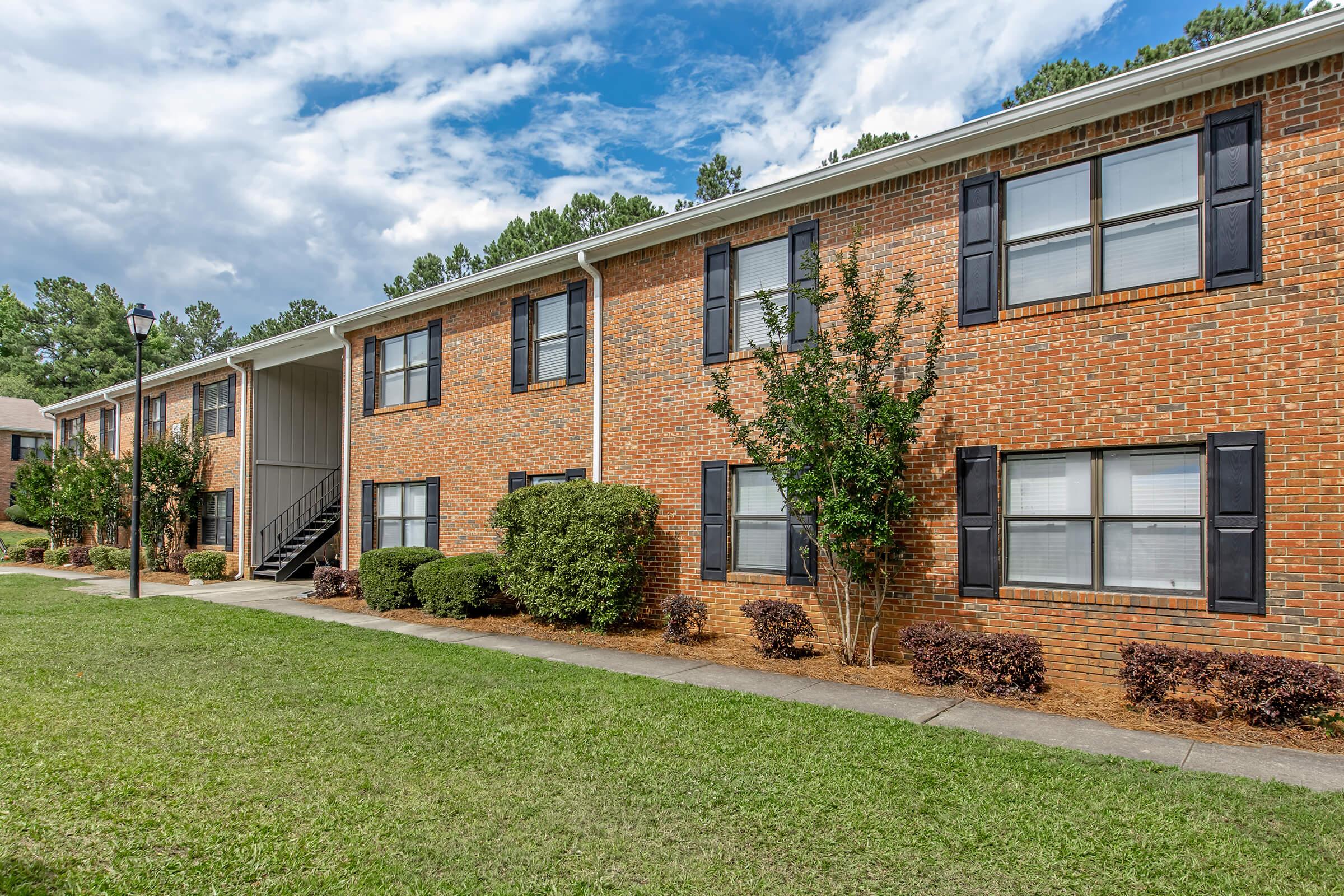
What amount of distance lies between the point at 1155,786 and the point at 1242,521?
308cm

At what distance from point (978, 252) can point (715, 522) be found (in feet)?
14.6

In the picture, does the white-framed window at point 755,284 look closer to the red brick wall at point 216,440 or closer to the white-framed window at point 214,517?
the red brick wall at point 216,440

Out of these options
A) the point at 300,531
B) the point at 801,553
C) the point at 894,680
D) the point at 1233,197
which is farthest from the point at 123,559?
the point at 1233,197

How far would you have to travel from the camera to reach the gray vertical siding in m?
18.8

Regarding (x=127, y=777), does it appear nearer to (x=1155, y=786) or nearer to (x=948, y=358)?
(x=1155, y=786)

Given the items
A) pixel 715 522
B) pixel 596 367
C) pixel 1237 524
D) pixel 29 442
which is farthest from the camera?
pixel 29 442

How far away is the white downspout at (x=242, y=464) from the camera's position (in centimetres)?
1830

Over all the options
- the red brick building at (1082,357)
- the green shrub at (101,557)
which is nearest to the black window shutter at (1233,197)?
the red brick building at (1082,357)

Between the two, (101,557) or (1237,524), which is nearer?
(1237,524)

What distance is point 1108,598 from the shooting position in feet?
23.1

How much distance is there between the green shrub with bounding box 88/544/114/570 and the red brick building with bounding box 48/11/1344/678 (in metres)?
17.1

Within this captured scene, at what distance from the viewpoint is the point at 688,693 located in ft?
22.2

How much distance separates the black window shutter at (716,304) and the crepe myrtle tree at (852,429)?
1149mm

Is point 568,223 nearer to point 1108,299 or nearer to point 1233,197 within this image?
point 1108,299
